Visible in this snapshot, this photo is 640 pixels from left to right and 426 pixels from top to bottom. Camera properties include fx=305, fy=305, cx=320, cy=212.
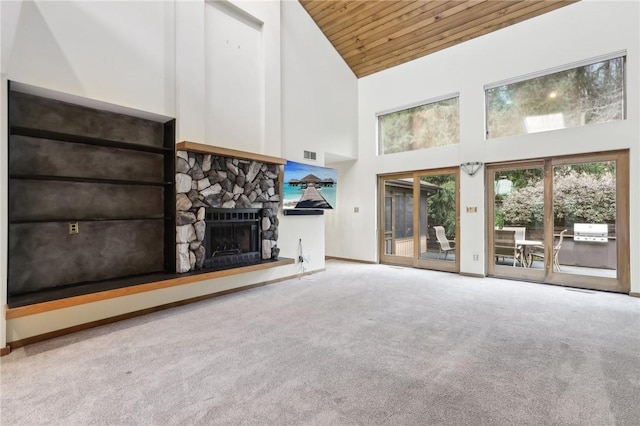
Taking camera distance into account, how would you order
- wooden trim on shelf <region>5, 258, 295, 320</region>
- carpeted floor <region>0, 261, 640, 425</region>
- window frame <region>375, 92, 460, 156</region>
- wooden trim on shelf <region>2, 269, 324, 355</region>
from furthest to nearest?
1. window frame <region>375, 92, 460, 156</region>
2. wooden trim on shelf <region>2, 269, 324, 355</region>
3. wooden trim on shelf <region>5, 258, 295, 320</region>
4. carpeted floor <region>0, 261, 640, 425</region>

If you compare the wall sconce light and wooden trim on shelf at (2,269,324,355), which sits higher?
the wall sconce light

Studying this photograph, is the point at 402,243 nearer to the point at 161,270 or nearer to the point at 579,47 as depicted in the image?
the point at 579,47

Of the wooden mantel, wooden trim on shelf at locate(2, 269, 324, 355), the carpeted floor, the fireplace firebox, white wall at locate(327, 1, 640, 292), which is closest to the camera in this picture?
the carpeted floor

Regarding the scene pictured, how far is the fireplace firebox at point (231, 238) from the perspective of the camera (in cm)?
421

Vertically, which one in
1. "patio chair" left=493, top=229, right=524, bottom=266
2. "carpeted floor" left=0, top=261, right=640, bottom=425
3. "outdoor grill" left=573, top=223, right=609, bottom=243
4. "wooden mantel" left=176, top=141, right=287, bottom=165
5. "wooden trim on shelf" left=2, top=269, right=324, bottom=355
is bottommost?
"carpeted floor" left=0, top=261, right=640, bottom=425

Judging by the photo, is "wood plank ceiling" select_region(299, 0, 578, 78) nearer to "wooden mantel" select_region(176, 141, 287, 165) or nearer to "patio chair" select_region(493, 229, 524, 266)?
"wooden mantel" select_region(176, 141, 287, 165)

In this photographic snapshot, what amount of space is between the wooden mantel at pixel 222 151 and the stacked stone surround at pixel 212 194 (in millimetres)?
93

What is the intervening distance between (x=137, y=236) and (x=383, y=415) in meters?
3.49

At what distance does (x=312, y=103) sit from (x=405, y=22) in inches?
87.6

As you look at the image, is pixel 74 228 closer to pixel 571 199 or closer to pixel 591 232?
pixel 571 199

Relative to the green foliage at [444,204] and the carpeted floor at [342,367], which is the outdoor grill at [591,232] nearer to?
the carpeted floor at [342,367]

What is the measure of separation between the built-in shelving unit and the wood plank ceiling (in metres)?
4.07

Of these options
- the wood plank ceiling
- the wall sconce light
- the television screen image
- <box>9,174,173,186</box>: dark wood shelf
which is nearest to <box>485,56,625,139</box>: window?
the wall sconce light

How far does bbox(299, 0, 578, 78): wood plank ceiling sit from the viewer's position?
199 inches
